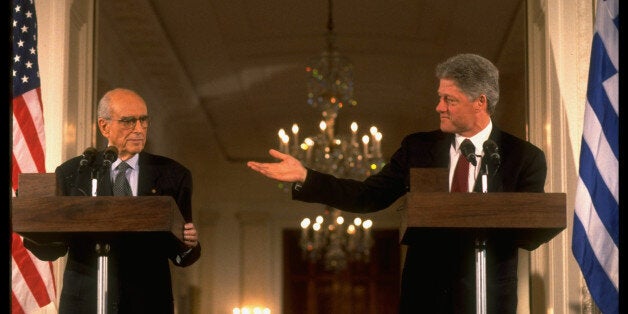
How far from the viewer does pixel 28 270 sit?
5395mm

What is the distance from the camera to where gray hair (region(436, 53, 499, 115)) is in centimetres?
410

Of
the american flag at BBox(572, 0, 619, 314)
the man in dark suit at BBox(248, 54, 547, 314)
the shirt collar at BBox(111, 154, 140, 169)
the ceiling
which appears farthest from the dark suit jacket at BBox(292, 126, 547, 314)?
the ceiling

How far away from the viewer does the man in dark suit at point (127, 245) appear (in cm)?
405

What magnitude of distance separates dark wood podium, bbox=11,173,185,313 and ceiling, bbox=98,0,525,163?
6202 millimetres

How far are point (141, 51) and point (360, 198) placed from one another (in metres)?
7.46

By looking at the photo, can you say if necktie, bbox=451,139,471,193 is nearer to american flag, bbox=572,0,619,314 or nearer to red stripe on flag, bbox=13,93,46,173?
american flag, bbox=572,0,619,314

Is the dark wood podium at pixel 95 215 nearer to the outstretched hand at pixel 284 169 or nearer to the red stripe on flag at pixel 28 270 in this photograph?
Answer: the outstretched hand at pixel 284 169

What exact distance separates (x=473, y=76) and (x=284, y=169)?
839 mm

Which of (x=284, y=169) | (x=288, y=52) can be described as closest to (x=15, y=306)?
(x=284, y=169)

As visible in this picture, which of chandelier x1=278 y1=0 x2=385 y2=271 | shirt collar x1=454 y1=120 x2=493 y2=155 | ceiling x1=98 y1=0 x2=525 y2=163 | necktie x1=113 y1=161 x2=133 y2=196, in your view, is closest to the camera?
shirt collar x1=454 y1=120 x2=493 y2=155

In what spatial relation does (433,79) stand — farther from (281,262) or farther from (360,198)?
(360,198)

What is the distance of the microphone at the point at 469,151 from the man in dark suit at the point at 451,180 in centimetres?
2

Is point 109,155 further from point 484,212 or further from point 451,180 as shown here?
point 484,212
